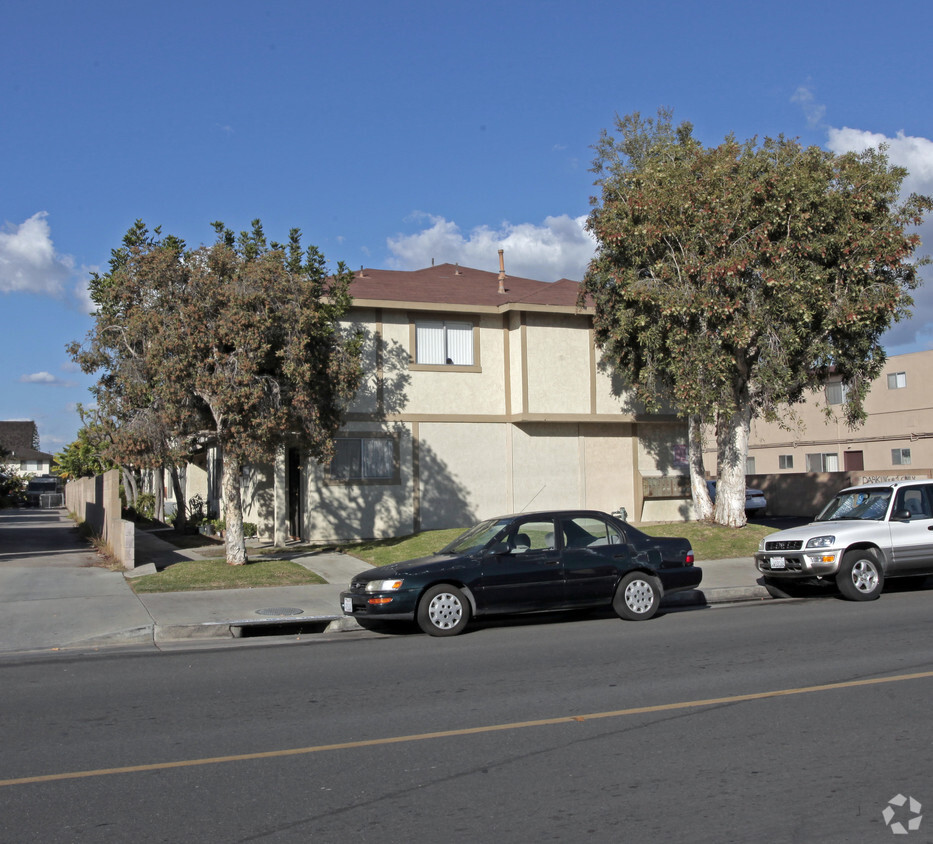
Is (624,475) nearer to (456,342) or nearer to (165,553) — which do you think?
(456,342)

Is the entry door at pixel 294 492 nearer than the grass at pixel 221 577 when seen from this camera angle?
No

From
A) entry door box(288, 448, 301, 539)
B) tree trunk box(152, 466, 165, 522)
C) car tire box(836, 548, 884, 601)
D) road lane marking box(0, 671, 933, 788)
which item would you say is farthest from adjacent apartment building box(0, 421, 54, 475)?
road lane marking box(0, 671, 933, 788)

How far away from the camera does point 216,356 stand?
1644 cm

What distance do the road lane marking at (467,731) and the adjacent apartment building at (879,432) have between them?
30.8 metres

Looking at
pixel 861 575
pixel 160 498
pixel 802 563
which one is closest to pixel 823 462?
pixel 160 498

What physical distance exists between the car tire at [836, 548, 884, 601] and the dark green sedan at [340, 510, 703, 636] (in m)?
2.56

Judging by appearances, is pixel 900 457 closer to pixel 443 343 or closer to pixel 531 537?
pixel 443 343

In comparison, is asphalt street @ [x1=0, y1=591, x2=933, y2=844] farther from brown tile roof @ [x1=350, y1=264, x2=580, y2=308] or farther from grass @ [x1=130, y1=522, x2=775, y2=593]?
brown tile roof @ [x1=350, y1=264, x2=580, y2=308]

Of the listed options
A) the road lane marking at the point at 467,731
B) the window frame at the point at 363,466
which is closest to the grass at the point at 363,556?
the window frame at the point at 363,466

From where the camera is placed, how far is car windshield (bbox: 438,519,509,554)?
38.8 ft

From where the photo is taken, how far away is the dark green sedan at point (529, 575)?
11172 millimetres

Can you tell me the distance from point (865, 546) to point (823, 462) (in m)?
30.5

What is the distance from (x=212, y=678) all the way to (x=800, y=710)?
5.43 metres

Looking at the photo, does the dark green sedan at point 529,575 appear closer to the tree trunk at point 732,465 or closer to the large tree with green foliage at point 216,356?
the large tree with green foliage at point 216,356
